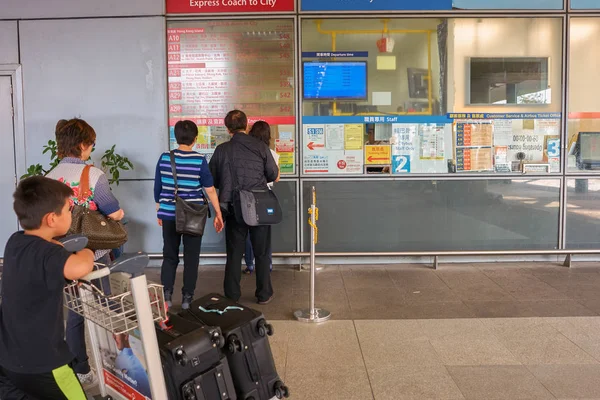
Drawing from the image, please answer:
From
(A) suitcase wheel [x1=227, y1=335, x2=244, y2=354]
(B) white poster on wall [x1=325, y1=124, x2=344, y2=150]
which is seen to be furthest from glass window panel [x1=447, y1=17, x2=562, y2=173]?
(A) suitcase wheel [x1=227, y1=335, x2=244, y2=354]

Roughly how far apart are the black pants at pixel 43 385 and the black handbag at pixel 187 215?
2388mm

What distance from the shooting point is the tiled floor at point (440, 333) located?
140 inches

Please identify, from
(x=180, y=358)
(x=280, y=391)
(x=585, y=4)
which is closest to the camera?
(x=180, y=358)

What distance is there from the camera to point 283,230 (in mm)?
6883

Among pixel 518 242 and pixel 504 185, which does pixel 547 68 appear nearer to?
pixel 504 185

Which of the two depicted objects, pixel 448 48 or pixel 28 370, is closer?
pixel 28 370

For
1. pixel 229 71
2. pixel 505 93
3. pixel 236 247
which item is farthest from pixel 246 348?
pixel 505 93

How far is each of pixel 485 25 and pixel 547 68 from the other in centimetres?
95

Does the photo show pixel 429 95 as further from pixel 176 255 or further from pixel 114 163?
pixel 114 163

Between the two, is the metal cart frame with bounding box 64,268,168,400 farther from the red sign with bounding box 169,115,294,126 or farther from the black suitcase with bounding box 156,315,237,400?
the red sign with bounding box 169,115,294,126

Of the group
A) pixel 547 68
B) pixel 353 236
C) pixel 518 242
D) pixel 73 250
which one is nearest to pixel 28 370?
pixel 73 250

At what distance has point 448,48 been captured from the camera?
267 inches

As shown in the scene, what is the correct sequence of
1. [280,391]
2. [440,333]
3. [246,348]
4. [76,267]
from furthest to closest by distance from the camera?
[440,333], [280,391], [246,348], [76,267]

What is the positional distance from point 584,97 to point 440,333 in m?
4.09
